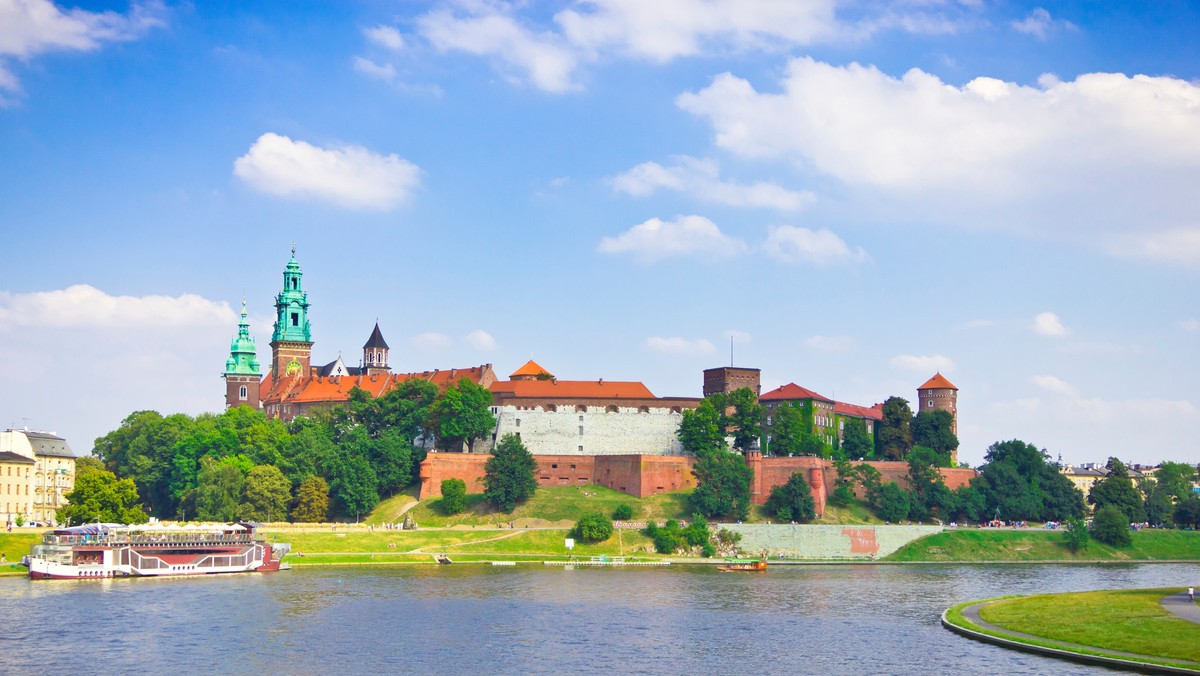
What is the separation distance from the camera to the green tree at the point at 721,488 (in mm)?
95438

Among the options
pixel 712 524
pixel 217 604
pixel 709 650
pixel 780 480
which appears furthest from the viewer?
pixel 780 480

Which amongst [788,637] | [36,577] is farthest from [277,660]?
[36,577]

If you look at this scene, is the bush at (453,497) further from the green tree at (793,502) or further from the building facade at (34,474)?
the building facade at (34,474)

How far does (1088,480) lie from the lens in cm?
17525

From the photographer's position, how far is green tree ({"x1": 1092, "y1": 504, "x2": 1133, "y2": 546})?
327ft

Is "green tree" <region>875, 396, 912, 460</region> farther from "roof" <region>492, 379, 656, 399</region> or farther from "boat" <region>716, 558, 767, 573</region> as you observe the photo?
"boat" <region>716, 558, 767, 573</region>

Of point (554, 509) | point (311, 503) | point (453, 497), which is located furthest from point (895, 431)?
point (311, 503)

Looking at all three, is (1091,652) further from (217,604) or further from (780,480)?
(780,480)

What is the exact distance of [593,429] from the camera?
111 meters

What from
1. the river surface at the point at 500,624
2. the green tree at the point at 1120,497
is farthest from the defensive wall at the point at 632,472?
the river surface at the point at 500,624

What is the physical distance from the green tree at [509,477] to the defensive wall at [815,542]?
50.0ft

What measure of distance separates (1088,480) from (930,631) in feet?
446

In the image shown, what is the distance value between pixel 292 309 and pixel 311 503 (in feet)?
135

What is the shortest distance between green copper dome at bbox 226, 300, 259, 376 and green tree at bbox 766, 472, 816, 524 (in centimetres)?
5855
